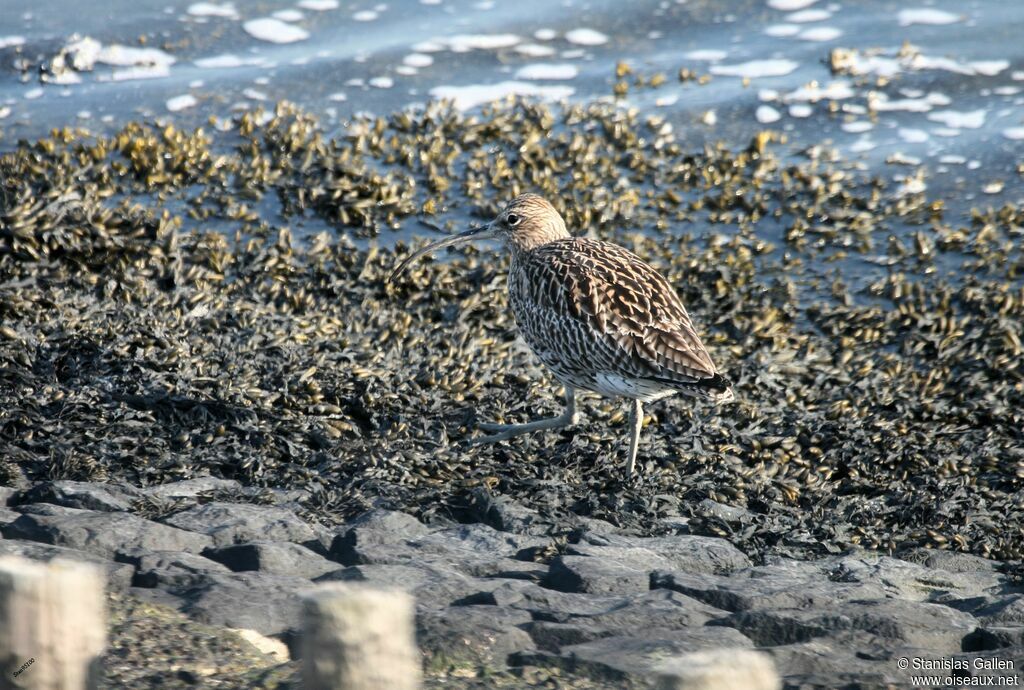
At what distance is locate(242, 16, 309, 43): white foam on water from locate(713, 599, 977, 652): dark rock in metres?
8.95

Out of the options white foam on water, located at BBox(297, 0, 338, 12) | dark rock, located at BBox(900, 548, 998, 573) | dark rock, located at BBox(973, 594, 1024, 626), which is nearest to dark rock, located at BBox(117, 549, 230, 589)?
dark rock, located at BBox(973, 594, 1024, 626)

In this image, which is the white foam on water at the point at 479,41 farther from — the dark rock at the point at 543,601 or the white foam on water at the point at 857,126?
the dark rock at the point at 543,601

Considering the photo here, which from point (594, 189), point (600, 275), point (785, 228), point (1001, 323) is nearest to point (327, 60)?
point (594, 189)

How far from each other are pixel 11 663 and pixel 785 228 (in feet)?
23.2

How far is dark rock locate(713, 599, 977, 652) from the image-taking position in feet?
13.3

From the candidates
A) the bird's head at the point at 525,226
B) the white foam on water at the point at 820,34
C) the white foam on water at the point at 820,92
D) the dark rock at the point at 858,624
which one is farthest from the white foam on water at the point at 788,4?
the dark rock at the point at 858,624

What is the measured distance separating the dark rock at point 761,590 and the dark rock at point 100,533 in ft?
6.11

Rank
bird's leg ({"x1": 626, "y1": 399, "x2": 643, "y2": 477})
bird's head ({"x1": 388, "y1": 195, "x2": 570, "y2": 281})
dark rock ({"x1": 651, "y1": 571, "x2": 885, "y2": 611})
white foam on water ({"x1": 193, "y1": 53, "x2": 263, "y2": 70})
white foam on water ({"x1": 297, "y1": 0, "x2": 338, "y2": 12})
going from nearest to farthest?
dark rock ({"x1": 651, "y1": 571, "x2": 885, "y2": 611}) → bird's leg ({"x1": 626, "y1": 399, "x2": 643, "y2": 477}) → bird's head ({"x1": 388, "y1": 195, "x2": 570, "y2": 281}) → white foam on water ({"x1": 193, "y1": 53, "x2": 263, "y2": 70}) → white foam on water ({"x1": 297, "y1": 0, "x2": 338, "y2": 12})

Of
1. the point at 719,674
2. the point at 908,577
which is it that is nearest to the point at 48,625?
the point at 719,674

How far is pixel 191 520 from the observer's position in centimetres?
488

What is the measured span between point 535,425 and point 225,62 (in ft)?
20.6

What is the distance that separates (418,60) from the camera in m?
11.2

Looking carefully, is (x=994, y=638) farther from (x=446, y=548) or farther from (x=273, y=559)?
(x=273, y=559)

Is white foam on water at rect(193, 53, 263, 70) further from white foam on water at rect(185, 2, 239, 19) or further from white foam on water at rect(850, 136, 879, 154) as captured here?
white foam on water at rect(850, 136, 879, 154)
